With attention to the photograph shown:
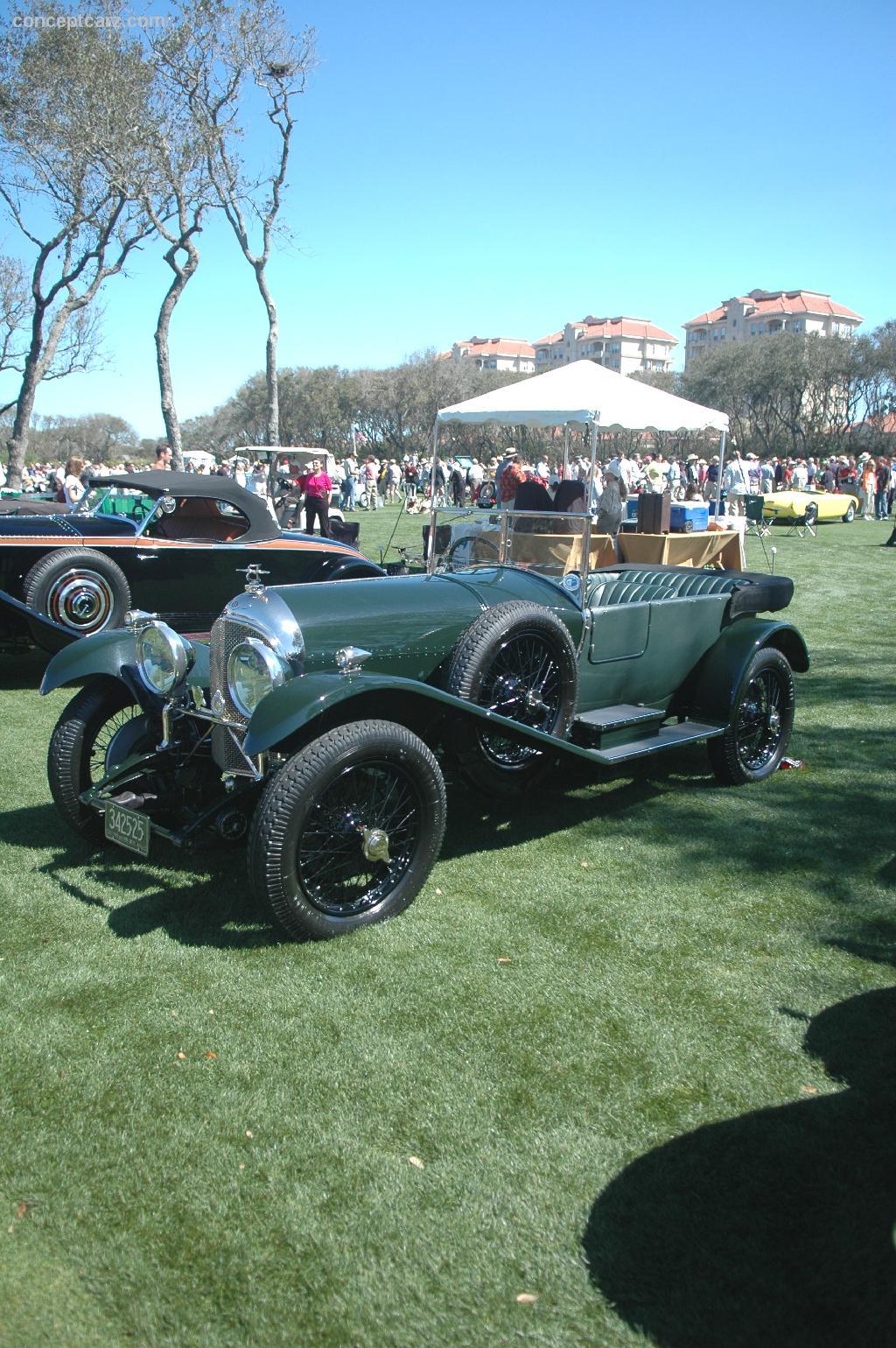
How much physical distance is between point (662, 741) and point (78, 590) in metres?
5.21

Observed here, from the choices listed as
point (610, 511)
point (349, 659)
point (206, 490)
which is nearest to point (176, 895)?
point (349, 659)

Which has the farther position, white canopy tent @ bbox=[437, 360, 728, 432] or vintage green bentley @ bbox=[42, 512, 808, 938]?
white canopy tent @ bbox=[437, 360, 728, 432]

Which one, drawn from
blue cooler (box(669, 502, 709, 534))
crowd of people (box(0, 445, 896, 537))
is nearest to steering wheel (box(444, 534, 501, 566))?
crowd of people (box(0, 445, 896, 537))

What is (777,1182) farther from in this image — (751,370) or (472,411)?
(751,370)

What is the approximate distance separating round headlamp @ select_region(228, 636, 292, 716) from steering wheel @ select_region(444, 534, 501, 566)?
182cm

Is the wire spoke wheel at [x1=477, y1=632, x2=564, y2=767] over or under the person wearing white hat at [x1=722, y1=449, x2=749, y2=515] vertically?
under

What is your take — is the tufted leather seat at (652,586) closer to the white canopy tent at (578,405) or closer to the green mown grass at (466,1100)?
the green mown grass at (466,1100)

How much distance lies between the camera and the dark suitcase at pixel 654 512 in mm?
12008

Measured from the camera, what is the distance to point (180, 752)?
439 cm

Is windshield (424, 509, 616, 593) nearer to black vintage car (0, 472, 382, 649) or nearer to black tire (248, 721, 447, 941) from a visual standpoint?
black tire (248, 721, 447, 941)

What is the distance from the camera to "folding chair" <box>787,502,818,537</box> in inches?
934

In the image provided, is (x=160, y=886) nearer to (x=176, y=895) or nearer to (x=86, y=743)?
(x=176, y=895)

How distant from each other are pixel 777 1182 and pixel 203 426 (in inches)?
3412

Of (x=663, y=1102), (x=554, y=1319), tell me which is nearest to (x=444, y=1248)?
(x=554, y=1319)
